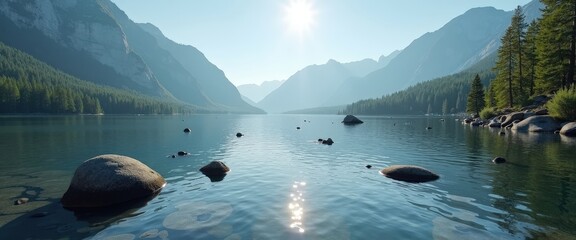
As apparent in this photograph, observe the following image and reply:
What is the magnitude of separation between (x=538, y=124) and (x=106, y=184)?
219ft

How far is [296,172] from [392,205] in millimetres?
11019

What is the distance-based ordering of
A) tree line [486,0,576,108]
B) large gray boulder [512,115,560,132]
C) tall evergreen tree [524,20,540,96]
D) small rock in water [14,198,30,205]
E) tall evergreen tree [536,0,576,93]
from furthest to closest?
tall evergreen tree [524,20,540,96]
large gray boulder [512,115,560,132]
tree line [486,0,576,108]
tall evergreen tree [536,0,576,93]
small rock in water [14,198,30,205]

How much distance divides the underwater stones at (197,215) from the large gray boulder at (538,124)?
61114 mm

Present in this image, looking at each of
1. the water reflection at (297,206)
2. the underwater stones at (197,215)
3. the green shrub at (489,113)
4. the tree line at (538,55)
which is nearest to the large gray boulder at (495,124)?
the tree line at (538,55)

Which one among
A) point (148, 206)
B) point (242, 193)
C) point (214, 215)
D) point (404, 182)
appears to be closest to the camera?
point (214, 215)

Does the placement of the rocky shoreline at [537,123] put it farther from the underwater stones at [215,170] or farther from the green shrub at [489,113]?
the underwater stones at [215,170]

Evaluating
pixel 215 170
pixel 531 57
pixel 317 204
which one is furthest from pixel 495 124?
pixel 317 204

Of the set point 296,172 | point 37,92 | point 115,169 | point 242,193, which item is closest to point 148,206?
point 115,169

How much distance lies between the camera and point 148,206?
55.4ft

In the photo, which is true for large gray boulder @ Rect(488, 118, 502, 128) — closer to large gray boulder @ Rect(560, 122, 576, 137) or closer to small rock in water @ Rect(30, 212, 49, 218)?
large gray boulder @ Rect(560, 122, 576, 137)

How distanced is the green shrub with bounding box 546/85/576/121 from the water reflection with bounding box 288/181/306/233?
49.3 metres

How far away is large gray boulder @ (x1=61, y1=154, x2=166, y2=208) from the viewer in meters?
17.2

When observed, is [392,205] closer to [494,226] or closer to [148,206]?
[494,226]

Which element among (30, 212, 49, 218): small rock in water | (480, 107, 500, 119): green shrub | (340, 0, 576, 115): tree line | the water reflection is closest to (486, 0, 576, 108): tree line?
(340, 0, 576, 115): tree line
